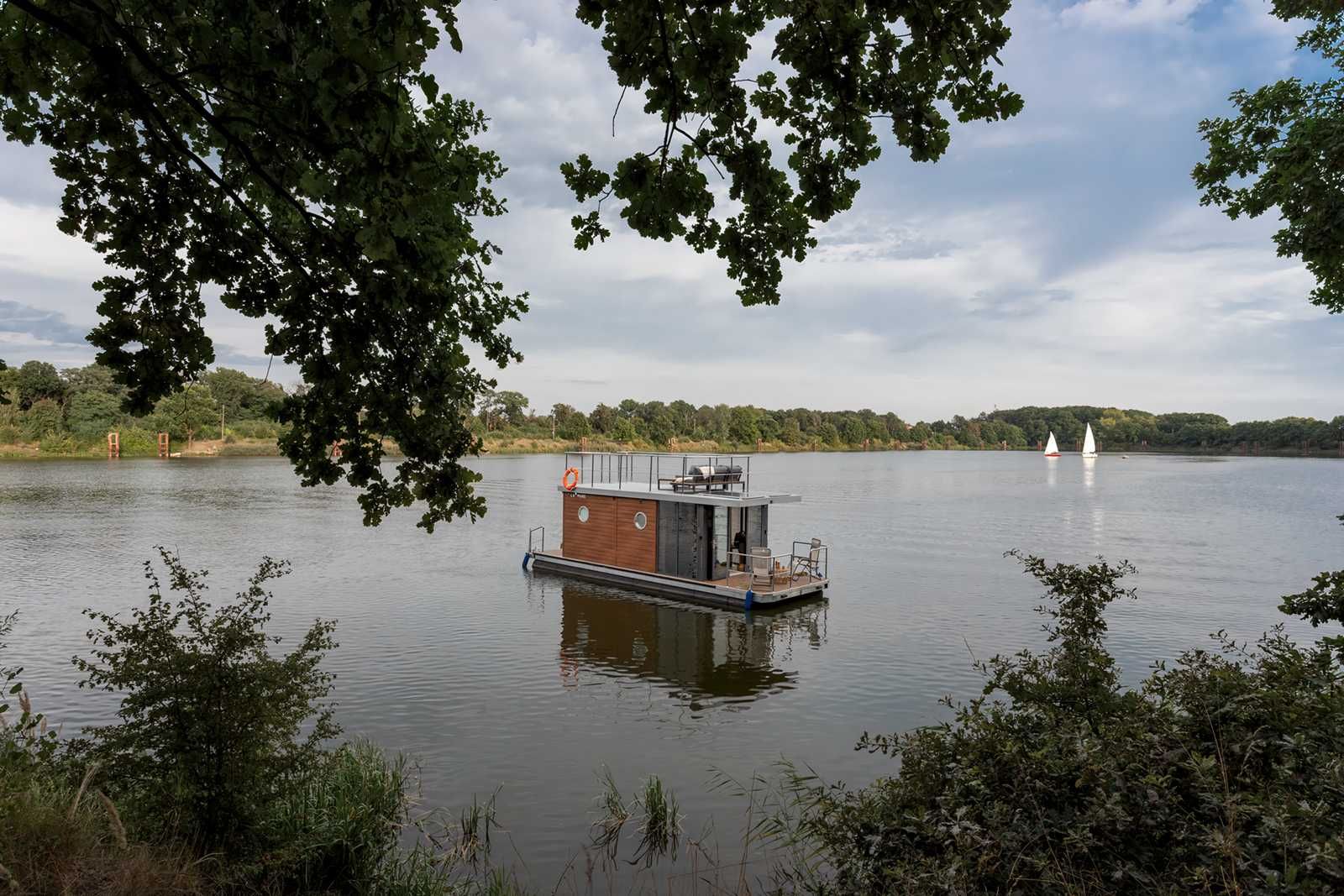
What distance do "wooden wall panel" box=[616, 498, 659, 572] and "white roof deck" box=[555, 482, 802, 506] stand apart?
32cm

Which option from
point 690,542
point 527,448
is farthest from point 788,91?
point 527,448

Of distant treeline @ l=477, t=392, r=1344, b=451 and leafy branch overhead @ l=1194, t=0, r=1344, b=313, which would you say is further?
distant treeline @ l=477, t=392, r=1344, b=451

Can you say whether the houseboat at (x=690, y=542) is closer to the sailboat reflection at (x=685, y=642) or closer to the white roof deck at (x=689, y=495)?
the white roof deck at (x=689, y=495)

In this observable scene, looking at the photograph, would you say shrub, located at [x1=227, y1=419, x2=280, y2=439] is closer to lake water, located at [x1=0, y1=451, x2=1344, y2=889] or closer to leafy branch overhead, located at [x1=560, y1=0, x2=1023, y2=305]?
lake water, located at [x1=0, y1=451, x2=1344, y2=889]

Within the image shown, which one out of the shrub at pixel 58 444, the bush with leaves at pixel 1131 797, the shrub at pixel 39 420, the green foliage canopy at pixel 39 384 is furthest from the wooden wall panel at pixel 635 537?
the green foliage canopy at pixel 39 384

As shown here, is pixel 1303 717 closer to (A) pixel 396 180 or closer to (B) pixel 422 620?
(A) pixel 396 180

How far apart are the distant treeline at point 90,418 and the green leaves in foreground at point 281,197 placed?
8063cm

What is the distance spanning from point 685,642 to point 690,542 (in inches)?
158

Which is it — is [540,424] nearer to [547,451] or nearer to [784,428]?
[547,451]

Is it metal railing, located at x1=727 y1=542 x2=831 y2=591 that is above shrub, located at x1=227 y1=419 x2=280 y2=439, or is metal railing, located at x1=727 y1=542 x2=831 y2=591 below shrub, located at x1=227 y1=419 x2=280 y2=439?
below

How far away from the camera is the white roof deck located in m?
20.8

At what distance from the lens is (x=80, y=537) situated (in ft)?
104

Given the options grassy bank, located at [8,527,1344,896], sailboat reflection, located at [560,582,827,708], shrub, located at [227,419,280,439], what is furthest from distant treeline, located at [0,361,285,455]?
grassy bank, located at [8,527,1344,896]

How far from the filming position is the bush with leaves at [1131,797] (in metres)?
3.86
